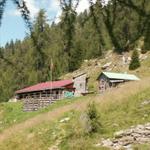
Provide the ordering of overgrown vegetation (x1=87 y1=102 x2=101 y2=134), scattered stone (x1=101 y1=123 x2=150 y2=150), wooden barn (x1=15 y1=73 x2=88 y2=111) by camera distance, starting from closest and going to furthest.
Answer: scattered stone (x1=101 y1=123 x2=150 y2=150) → overgrown vegetation (x1=87 y1=102 x2=101 y2=134) → wooden barn (x1=15 y1=73 x2=88 y2=111)

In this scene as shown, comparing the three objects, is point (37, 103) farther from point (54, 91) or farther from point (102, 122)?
point (102, 122)

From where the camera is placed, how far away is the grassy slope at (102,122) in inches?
844

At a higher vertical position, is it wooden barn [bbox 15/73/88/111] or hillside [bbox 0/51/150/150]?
wooden barn [bbox 15/73/88/111]

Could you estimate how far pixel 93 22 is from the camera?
156 centimetres

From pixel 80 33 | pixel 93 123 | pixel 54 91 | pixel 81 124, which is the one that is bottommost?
pixel 81 124

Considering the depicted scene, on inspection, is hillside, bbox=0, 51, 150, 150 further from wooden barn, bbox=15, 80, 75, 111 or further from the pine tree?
the pine tree

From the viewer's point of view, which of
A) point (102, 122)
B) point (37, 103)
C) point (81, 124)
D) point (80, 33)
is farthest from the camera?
point (37, 103)

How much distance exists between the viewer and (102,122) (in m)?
23.1

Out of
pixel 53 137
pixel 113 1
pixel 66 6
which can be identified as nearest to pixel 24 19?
pixel 66 6

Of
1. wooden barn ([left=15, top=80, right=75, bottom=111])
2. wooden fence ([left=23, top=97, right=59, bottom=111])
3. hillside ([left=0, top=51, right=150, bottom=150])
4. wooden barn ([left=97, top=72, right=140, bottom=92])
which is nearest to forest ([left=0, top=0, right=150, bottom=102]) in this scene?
hillside ([left=0, top=51, right=150, bottom=150])

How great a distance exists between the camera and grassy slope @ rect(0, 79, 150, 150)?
21.4 meters

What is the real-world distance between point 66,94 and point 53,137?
2289 cm

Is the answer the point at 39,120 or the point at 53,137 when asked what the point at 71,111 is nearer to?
the point at 39,120

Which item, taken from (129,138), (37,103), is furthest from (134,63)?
(129,138)
